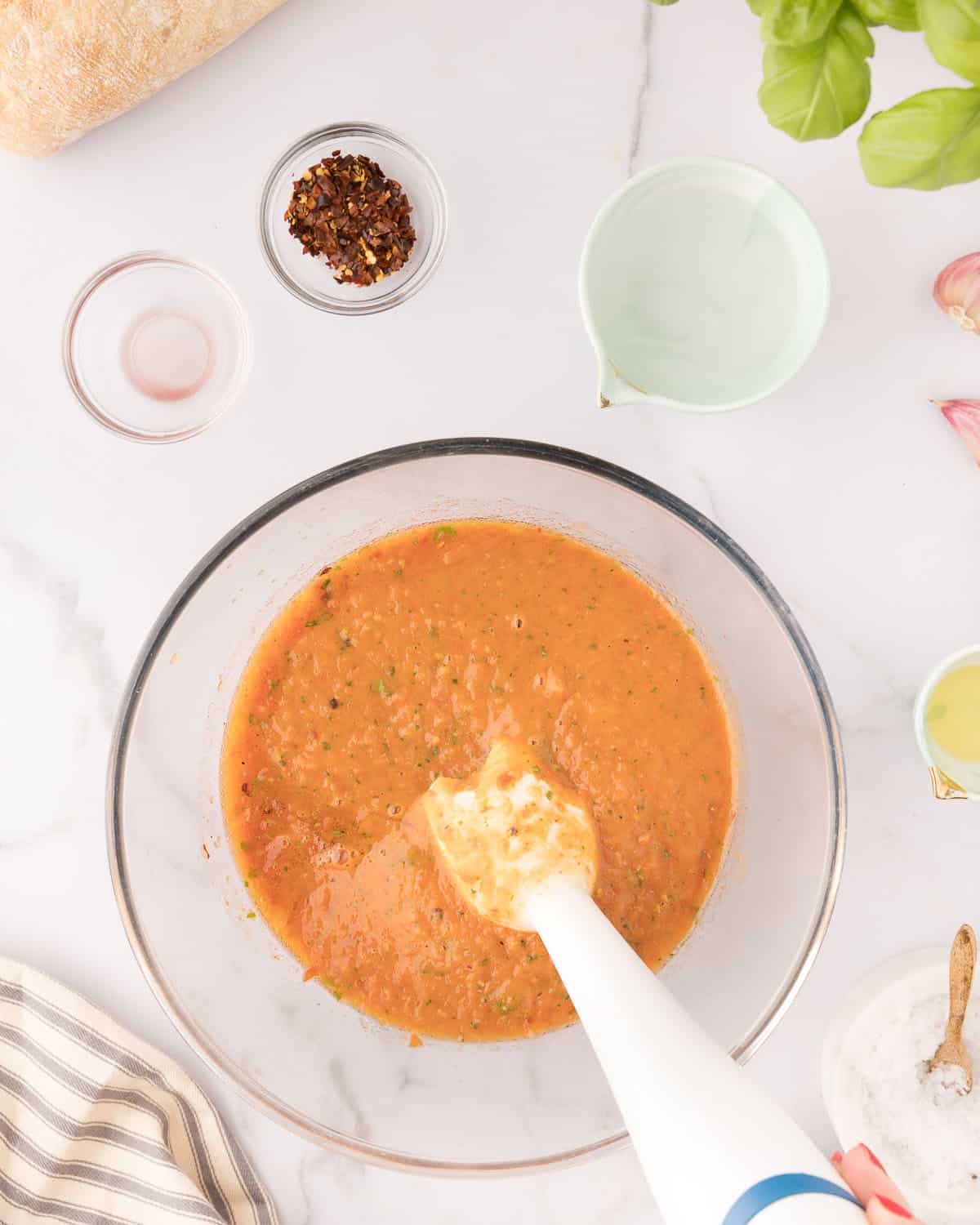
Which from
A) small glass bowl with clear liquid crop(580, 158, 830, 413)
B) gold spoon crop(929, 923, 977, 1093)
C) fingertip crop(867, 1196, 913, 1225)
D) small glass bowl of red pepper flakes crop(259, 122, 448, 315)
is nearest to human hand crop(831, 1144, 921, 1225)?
fingertip crop(867, 1196, 913, 1225)

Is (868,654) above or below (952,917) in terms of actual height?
above

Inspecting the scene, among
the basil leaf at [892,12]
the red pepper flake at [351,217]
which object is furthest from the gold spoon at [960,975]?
the red pepper flake at [351,217]

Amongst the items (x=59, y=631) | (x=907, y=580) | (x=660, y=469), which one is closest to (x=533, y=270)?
(x=660, y=469)

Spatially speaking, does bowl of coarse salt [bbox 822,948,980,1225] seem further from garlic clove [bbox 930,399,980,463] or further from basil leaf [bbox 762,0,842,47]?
basil leaf [bbox 762,0,842,47]

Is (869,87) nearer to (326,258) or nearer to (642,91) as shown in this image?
(642,91)

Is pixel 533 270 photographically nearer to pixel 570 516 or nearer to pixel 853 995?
pixel 570 516

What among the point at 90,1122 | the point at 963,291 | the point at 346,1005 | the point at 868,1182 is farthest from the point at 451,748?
the point at 963,291
